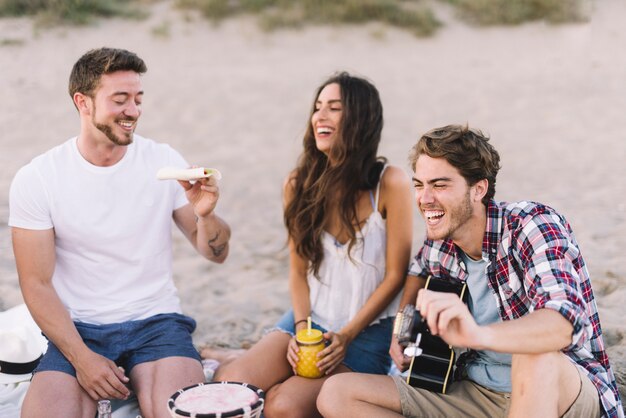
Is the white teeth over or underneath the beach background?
underneath

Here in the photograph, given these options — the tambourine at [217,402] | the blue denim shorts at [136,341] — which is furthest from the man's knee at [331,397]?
the blue denim shorts at [136,341]

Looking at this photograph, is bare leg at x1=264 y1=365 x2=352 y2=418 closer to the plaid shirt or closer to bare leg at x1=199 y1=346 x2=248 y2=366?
bare leg at x1=199 y1=346 x2=248 y2=366

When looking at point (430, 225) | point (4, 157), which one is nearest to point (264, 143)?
point (4, 157)

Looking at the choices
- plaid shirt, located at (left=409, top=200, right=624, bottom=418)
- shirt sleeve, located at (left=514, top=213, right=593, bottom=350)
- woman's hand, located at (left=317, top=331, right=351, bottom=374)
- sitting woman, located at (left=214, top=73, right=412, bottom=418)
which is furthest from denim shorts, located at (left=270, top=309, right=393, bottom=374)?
shirt sleeve, located at (left=514, top=213, right=593, bottom=350)

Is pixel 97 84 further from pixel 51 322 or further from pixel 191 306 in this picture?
pixel 191 306

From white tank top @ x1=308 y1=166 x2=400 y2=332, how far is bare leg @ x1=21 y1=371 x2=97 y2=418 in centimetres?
123

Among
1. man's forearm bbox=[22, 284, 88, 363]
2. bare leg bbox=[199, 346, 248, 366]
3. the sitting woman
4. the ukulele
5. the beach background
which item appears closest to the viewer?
the ukulele

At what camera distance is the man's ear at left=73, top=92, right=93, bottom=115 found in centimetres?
373

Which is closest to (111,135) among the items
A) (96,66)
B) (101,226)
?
(96,66)

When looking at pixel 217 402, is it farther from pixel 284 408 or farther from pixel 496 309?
pixel 496 309

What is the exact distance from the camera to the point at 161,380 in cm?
345

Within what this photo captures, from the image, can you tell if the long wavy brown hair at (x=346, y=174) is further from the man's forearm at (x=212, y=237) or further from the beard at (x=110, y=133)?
the beard at (x=110, y=133)

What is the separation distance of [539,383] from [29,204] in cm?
234

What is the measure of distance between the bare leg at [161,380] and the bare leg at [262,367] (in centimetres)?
22
